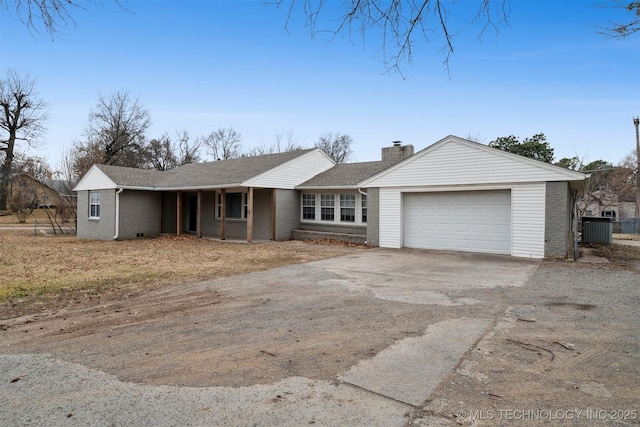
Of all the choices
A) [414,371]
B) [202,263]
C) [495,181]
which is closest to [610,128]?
[495,181]

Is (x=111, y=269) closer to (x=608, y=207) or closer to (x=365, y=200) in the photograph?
(x=365, y=200)

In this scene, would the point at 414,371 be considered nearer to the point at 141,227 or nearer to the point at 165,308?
the point at 165,308

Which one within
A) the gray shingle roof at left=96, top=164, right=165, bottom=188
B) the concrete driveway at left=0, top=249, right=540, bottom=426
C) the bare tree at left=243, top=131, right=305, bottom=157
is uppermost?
the bare tree at left=243, top=131, right=305, bottom=157

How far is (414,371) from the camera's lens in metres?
3.71

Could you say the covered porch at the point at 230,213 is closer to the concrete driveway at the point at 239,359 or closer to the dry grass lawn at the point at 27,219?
the concrete driveway at the point at 239,359

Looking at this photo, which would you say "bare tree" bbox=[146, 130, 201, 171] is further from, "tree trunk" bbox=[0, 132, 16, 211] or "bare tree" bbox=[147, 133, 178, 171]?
"tree trunk" bbox=[0, 132, 16, 211]

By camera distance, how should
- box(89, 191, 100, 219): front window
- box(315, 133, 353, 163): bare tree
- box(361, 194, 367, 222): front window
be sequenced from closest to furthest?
box(361, 194, 367, 222): front window < box(89, 191, 100, 219): front window < box(315, 133, 353, 163): bare tree

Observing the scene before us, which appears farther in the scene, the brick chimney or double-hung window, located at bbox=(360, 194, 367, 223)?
the brick chimney

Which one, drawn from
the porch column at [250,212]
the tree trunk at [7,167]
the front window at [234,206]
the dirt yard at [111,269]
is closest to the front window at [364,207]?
the dirt yard at [111,269]

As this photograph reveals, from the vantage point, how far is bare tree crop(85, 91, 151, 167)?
1586 inches

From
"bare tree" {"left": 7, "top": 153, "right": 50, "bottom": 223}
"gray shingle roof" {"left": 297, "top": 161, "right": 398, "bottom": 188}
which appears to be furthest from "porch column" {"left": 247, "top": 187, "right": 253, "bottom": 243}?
"bare tree" {"left": 7, "top": 153, "right": 50, "bottom": 223}

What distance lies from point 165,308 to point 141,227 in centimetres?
1604

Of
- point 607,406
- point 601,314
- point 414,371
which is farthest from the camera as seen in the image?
point 601,314

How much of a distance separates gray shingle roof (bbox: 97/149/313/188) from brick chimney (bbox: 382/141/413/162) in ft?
14.4
